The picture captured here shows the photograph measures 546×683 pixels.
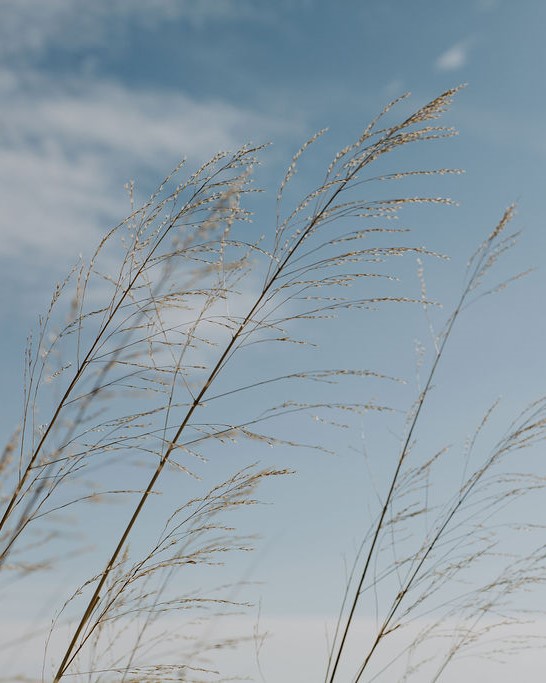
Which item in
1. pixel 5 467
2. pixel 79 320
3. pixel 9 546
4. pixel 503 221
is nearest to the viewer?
pixel 5 467

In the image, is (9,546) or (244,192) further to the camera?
(244,192)

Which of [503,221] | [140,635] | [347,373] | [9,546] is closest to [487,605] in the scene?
[347,373]

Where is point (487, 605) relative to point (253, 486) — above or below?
below

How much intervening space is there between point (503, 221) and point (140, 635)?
1722mm

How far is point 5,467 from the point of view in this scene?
1687 mm

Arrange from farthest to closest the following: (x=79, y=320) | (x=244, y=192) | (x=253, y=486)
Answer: (x=244, y=192)
(x=79, y=320)
(x=253, y=486)

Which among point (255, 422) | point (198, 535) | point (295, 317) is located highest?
point (295, 317)

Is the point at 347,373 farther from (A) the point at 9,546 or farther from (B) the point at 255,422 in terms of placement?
(A) the point at 9,546

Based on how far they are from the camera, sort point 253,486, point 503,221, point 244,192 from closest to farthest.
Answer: point 253,486, point 244,192, point 503,221

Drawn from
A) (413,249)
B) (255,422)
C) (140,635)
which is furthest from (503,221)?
Result: (140,635)

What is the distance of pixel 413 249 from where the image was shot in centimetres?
233

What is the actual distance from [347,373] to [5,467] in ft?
3.03

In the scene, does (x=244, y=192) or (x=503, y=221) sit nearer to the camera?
(x=244, y=192)

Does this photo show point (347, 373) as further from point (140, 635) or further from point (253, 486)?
point (140, 635)
